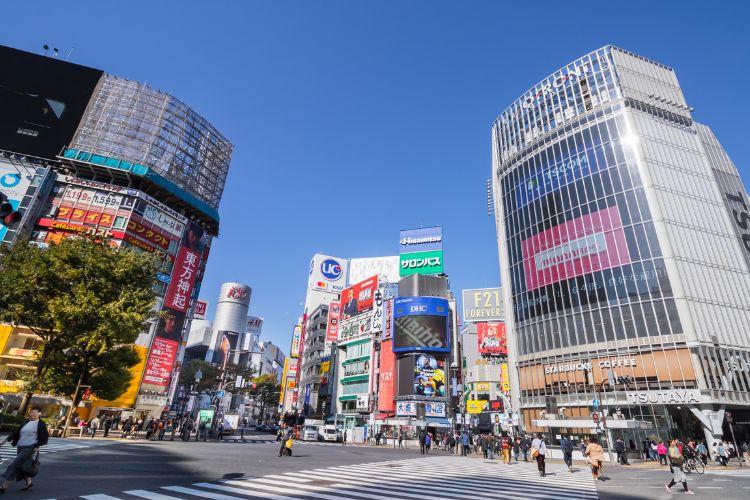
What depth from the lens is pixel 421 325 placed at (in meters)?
57.0

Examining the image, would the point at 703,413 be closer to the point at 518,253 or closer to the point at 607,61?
the point at 518,253

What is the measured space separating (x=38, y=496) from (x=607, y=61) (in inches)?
2699

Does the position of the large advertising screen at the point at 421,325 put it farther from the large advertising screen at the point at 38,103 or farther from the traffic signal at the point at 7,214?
the large advertising screen at the point at 38,103

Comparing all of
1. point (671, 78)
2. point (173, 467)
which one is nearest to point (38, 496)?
point (173, 467)

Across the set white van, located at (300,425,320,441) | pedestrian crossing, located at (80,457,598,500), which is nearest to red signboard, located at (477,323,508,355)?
white van, located at (300,425,320,441)

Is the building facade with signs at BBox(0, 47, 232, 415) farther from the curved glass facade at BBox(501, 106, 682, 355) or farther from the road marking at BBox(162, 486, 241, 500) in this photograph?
the curved glass facade at BBox(501, 106, 682, 355)

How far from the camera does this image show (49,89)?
4966 centimetres

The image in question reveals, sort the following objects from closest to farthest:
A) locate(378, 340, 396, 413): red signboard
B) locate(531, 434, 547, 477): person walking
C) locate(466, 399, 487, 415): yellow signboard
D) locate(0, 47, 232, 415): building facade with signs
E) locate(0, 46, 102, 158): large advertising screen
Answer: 1. locate(531, 434, 547, 477): person walking
2. locate(0, 47, 232, 415): building facade with signs
3. locate(0, 46, 102, 158): large advertising screen
4. locate(378, 340, 396, 413): red signboard
5. locate(466, 399, 487, 415): yellow signboard

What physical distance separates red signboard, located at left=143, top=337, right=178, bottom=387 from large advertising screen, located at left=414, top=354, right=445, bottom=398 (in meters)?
31.6

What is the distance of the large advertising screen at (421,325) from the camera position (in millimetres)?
55875

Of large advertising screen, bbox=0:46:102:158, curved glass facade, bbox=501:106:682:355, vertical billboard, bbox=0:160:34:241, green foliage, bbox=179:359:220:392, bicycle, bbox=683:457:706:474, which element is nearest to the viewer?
bicycle, bbox=683:457:706:474

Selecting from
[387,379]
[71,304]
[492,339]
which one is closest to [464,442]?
[387,379]

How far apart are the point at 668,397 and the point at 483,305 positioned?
112ft

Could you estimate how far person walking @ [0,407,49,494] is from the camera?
7.66 m
